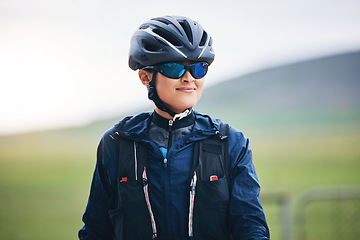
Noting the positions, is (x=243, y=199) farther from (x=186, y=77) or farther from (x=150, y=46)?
(x=150, y=46)

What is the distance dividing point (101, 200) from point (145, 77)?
0.77 meters

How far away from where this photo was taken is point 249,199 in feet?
7.30

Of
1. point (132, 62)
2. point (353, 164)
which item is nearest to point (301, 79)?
point (353, 164)

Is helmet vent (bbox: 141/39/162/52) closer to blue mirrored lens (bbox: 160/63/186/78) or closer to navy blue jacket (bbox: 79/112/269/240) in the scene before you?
blue mirrored lens (bbox: 160/63/186/78)

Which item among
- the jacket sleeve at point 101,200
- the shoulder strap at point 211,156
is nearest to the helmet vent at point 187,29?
the shoulder strap at point 211,156

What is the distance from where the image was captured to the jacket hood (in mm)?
2301

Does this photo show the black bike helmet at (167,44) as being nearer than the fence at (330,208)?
Yes

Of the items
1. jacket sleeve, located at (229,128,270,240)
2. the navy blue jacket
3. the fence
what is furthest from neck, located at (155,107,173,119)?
the fence

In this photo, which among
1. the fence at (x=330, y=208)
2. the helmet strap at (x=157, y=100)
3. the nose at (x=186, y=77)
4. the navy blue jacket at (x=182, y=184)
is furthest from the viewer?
the fence at (x=330, y=208)

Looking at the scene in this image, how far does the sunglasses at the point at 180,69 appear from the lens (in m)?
2.29

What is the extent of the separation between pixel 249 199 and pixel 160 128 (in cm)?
65

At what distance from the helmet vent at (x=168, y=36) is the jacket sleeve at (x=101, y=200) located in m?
0.67

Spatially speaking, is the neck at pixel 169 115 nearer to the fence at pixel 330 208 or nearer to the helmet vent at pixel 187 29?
the helmet vent at pixel 187 29

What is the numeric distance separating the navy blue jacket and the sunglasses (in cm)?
31
